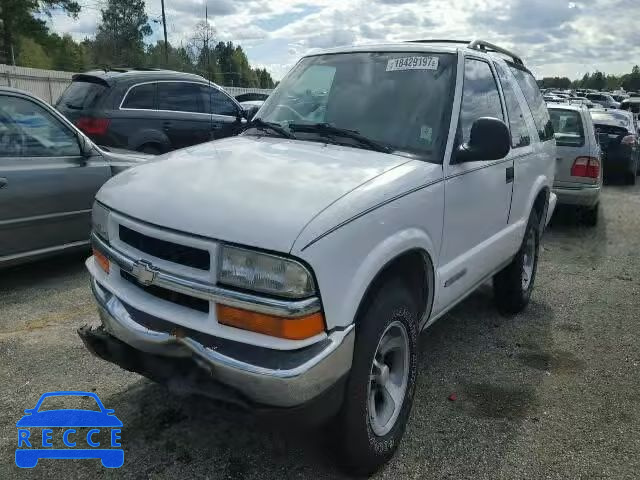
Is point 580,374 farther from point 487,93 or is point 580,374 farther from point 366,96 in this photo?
point 366,96

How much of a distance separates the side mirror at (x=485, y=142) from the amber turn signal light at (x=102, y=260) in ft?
6.36

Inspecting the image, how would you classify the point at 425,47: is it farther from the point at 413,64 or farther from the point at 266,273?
the point at 266,273

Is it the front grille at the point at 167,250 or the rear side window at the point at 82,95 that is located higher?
the rear side window at the point at 82,95

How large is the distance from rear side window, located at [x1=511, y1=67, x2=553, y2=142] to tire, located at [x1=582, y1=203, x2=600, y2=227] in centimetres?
379

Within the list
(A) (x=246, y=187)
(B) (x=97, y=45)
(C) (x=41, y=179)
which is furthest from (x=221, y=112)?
(B) (x=97, y=45)

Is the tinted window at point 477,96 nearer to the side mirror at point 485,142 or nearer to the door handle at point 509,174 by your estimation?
the side mirror at point 485,142

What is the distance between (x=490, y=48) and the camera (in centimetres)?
444

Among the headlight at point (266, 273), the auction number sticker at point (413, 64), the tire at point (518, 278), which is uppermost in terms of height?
the auction number sticker at point (413, 64)

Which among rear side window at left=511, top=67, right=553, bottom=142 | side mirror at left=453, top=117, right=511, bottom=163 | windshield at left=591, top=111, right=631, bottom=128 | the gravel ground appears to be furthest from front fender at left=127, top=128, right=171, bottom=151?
windshield at left=591, top=111, right=631, bottom=128

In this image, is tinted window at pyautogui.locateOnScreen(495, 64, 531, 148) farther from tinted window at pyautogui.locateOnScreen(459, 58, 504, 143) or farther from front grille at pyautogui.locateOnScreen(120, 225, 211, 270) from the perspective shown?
front grille at pyautogui.locateOnScreen(120, 225, 211, 270)

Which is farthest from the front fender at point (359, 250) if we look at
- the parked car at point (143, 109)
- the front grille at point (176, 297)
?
the parked car at point (143, 109)

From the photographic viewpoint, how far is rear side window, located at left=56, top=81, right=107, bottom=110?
7.97 m

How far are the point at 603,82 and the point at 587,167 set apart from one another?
136 meters

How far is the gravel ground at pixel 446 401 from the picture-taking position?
9.14 feet
